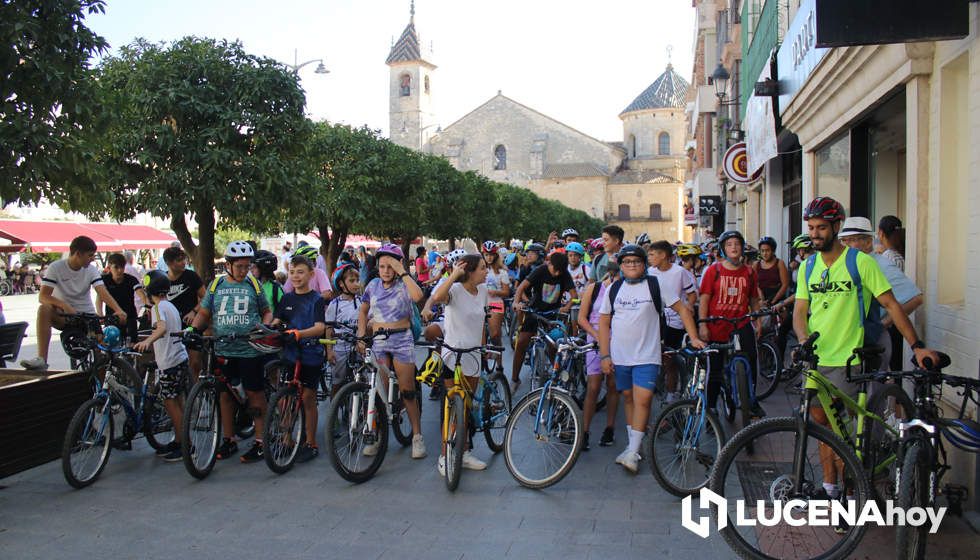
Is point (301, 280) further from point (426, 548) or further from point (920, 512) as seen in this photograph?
point (920, 512)

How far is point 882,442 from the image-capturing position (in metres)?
4.66

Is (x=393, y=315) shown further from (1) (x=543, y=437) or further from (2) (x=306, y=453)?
(1) (x=543, y=437)

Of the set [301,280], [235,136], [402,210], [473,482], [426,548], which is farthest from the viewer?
[402,210]

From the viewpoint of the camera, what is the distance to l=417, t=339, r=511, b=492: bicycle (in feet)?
20.0

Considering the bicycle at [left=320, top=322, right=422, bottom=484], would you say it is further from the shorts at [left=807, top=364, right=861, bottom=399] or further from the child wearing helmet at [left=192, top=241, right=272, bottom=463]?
the shorts at [left=807, top=364, right=861, bottom=399]

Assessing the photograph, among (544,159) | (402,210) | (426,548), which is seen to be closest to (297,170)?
(426,548)

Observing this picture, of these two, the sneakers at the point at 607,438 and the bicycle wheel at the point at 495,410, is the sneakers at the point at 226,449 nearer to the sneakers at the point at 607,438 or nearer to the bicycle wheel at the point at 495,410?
the bicycle wheel at the point at 495,410

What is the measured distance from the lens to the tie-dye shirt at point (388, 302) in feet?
22.6

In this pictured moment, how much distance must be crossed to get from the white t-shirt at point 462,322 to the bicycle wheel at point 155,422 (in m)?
2.60

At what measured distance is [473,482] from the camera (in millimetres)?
6355

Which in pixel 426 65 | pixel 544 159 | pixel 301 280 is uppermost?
pixel 426 65

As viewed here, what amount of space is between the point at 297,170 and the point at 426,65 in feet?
289

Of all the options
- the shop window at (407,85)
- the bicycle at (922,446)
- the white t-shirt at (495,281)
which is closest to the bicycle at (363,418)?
the bicycle at (922,446)

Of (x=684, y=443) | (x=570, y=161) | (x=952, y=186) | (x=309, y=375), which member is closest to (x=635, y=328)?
(x=684, y=443)
